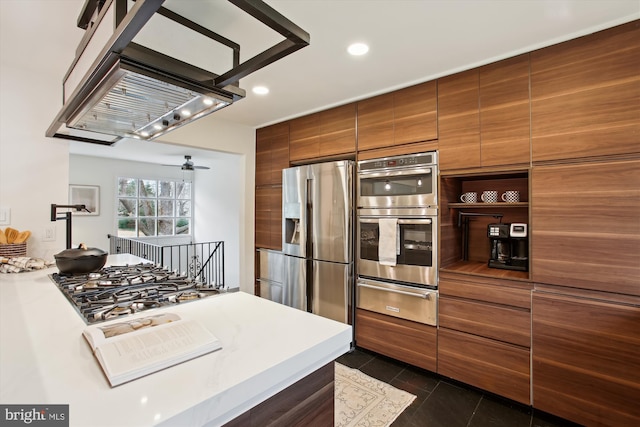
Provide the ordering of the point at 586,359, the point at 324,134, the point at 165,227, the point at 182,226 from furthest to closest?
1. the point at 182,226
2. the point at 165,227
3. the point at 324,134
4. the point at 586,359

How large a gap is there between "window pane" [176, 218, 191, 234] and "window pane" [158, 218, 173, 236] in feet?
0.51

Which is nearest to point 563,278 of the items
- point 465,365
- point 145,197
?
point 465,365

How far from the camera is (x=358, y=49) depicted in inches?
83.7

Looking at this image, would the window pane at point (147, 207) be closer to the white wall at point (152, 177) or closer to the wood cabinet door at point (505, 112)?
the white wall at point (152, 177)

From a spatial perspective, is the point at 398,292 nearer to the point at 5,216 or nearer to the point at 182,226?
the point at 5,216

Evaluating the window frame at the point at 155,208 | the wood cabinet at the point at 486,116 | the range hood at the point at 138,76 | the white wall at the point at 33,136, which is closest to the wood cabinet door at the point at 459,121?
the wood cabinet at the point at 486,116

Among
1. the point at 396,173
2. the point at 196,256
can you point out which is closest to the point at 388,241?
the point at 396,173

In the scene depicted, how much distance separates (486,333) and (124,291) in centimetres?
231

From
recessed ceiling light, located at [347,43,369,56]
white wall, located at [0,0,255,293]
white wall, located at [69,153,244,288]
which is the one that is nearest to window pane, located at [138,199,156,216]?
white wall, located at [69,153,244,288]

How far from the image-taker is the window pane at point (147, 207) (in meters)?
6.63

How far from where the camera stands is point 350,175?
2939 millimetres

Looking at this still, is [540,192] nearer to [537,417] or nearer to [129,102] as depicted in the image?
[537,417]

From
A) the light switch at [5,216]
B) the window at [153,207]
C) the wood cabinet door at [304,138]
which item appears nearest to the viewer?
the light switch at [5,216]

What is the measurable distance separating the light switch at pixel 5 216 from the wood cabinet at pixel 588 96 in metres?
3.75
